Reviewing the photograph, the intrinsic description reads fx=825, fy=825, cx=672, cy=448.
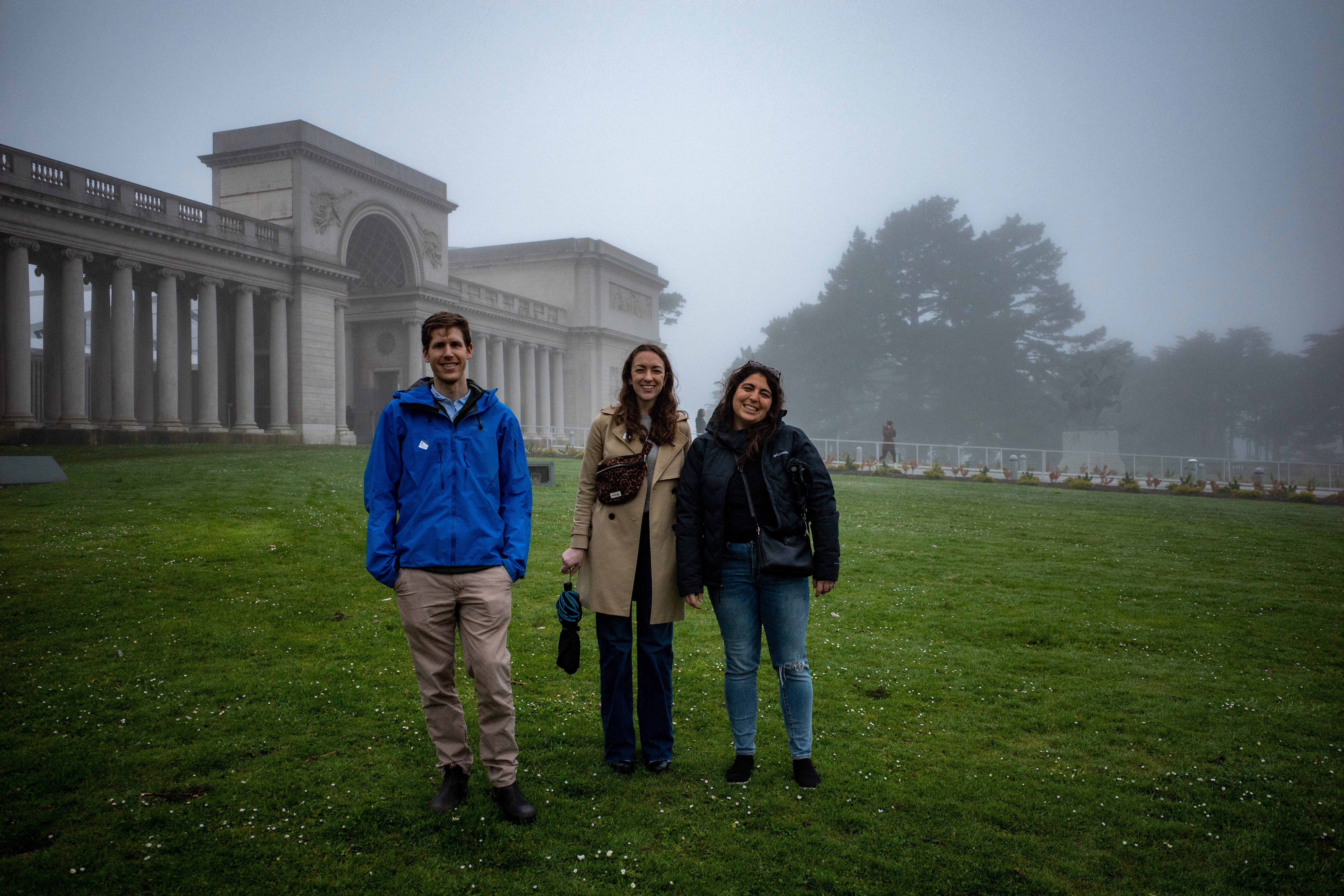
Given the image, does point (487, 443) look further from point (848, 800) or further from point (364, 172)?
point (364, 172)

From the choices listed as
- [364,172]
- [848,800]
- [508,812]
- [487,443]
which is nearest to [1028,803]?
[848,800]

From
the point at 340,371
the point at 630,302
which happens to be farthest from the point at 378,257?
the point at 630,302

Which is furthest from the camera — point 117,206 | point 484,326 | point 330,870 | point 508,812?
point 484,326

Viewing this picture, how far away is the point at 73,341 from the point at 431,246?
18363 millimetres

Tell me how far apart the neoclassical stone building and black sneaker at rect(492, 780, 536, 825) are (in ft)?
86.0

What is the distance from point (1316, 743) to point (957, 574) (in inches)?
214

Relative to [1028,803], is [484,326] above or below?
above

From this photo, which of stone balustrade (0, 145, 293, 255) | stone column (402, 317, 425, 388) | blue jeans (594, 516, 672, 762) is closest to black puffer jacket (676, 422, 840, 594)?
blue jeans (594, 516, 672, 762)

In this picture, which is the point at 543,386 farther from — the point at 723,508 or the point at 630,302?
the point at 723,508

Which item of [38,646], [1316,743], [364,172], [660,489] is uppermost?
[364,172]

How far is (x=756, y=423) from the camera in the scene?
15.5 feet

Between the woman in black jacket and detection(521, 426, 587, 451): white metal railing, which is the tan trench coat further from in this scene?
detection(521, 426, 587, 451): white metal railing

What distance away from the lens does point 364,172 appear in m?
36.8

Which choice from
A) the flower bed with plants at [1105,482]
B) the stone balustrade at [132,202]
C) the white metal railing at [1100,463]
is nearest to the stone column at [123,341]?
the stone balustrade at [132,202]
